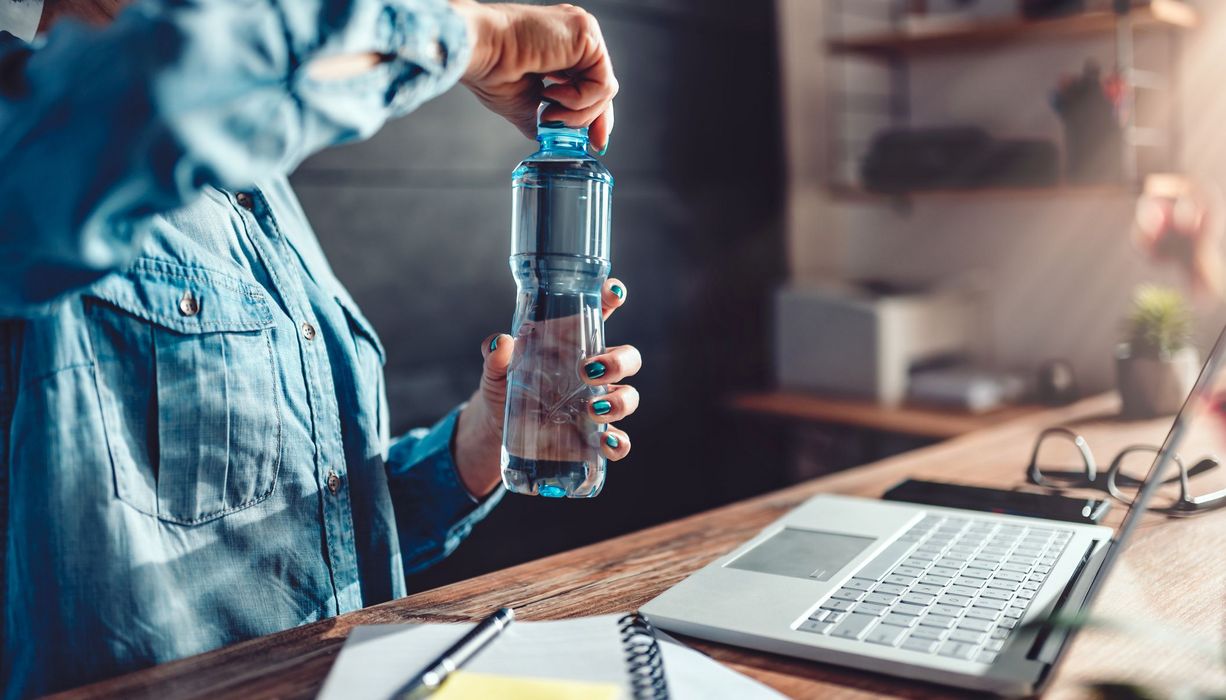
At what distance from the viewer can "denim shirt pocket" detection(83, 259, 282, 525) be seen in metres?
0.84

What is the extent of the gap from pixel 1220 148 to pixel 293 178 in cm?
208

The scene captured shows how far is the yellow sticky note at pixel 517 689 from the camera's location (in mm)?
634

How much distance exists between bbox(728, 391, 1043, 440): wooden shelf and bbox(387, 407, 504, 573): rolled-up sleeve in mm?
1364

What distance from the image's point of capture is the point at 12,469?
2.65 ft

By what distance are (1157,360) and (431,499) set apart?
1262 millimetres

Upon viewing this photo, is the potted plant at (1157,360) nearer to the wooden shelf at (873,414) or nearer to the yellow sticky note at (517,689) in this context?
the wooden shelf at (873,414)

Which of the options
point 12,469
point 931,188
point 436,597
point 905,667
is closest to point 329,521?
point 436,597

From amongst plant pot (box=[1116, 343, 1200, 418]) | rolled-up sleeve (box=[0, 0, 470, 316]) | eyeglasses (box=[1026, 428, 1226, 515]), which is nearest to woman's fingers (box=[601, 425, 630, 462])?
rolled-up sleeve (box=[0, 0, 470, 316])

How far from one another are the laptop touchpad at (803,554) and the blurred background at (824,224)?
1.32 m

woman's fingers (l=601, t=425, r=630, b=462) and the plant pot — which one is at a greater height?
woman's fingers (l=601, t=425, r=630, b=462)

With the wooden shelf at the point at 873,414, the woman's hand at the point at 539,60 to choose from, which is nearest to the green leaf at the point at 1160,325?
the wooden shelf at the point at 873,414

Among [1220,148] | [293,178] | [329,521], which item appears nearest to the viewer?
[329,521]

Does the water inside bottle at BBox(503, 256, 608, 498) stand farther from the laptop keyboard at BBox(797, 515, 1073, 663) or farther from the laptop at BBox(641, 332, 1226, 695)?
the laptop keyboard at BBox(797, 515, 1073, 663)

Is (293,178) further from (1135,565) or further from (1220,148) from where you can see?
(1220,148)
